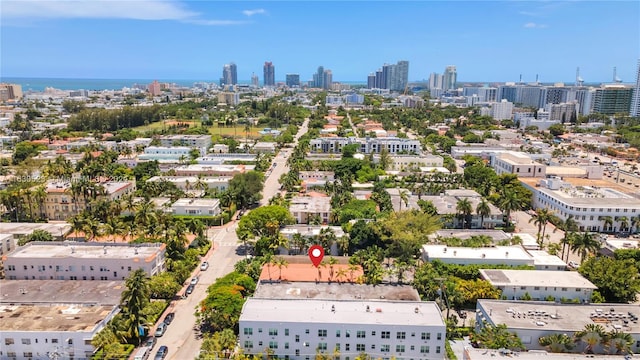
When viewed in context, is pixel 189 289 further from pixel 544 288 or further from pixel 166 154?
pixel 166 154

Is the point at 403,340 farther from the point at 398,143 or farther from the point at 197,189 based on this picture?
the point at 398,143

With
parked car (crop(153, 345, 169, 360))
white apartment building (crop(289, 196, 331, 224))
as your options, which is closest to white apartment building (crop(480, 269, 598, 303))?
white apartment building (crop(289, 196, 331, 224))

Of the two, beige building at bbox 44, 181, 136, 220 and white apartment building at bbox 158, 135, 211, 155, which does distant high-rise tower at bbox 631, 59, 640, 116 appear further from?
beige building at bbox 44, 181, 136, 220

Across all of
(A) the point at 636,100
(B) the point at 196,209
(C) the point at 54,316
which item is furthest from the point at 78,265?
(A) the point at 636,100

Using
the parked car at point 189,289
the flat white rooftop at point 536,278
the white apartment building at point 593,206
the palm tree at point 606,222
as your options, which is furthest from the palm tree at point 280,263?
the palm tree at point 606,222

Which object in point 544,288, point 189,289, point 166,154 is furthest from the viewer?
point 166,154

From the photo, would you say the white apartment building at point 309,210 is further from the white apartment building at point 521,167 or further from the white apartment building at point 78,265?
the white apartment building at point 521,167
